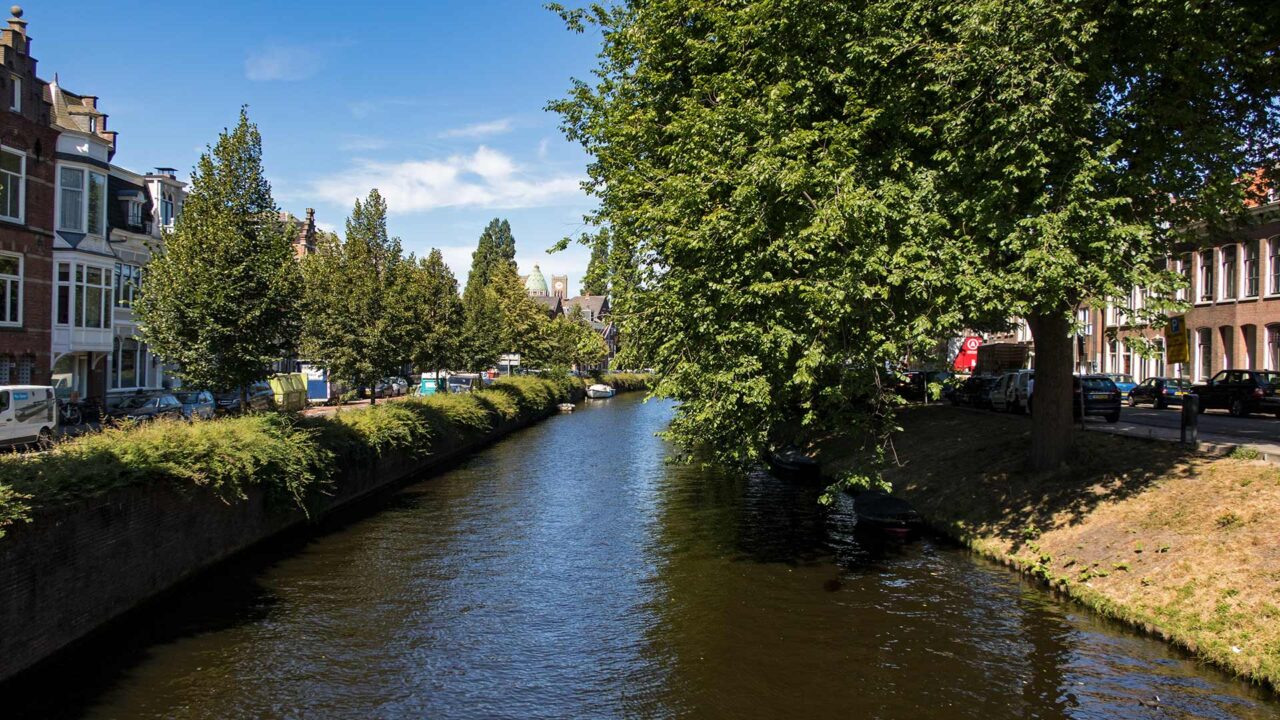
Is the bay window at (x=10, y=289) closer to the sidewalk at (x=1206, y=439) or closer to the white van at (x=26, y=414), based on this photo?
the white van at (x=26, y=414)

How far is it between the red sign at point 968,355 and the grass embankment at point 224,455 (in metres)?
30.2

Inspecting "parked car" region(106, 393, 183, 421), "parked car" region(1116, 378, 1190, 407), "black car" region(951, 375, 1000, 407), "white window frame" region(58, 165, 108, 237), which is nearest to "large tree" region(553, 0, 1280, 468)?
"black car" region(951, 375, 1000, 407)

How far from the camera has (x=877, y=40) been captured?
553 inches

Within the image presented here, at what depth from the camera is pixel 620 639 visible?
504 inches

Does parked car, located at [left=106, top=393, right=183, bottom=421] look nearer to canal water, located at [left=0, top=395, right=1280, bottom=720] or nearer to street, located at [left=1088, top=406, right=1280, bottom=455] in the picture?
canal water, located at [left=0, top=395, right=1280, bottom=720]

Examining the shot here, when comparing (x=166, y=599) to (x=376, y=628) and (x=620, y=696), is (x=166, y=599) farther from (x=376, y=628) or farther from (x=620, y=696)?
(x=620, y=696)

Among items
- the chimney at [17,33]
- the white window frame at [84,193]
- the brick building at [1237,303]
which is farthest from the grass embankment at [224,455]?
the brick building at [1237,303]

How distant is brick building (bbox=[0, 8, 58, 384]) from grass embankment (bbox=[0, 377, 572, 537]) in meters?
14.4

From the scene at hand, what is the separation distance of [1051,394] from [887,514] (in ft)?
14.7

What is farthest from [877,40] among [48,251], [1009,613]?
[48,251]

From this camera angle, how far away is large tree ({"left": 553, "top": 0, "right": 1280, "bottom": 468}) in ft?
43.1

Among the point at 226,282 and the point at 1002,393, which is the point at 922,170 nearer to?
the point at 226,282

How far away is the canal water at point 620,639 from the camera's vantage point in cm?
1044

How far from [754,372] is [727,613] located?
4331 mm
